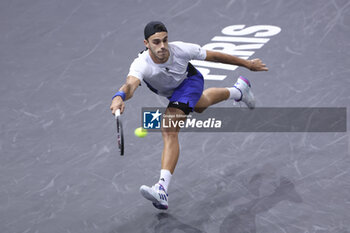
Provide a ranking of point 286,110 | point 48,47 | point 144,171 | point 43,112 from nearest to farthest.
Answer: point 144,171
point 286,110
point 43,112
point 48,47

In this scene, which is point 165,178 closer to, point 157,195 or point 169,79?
point 157,195

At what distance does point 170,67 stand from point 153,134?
146 cm

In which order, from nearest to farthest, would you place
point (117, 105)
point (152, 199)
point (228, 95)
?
point (117, 105)
point (152, 199)
point (228, 95)

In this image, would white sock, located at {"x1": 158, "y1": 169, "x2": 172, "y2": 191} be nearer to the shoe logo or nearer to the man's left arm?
the shoe logo

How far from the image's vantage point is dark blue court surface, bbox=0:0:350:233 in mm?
5977

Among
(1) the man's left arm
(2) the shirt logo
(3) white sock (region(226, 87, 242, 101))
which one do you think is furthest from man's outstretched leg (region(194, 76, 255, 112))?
(2) the shirt logo

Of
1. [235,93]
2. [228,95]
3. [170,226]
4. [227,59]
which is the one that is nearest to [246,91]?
[235,93]

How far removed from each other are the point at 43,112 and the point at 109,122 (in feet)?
3.30

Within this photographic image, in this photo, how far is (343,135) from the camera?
690 cm

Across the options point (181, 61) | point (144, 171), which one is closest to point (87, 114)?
point (144, 171)

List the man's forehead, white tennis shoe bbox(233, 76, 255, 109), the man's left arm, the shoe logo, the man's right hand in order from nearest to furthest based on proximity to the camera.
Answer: the man's right hand → the shoe logo → the man's forehead → the man's left arm → white tennis shoe bbox(233, 76, 255, 109)

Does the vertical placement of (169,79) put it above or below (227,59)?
below

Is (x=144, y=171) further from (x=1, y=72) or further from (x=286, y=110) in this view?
(x=1, y=72)

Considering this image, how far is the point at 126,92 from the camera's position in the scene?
566 centimetres
